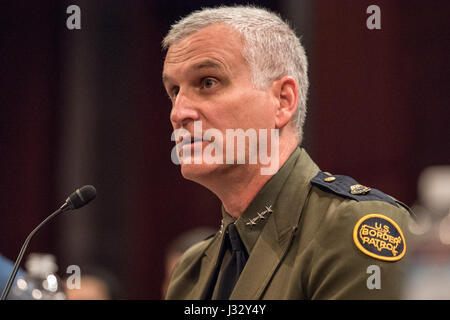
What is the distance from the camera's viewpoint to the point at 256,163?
156 centimetres

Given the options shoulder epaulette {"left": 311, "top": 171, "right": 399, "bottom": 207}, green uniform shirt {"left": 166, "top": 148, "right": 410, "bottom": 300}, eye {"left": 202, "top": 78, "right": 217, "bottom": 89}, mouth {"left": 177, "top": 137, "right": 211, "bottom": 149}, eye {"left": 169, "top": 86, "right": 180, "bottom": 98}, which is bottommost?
green uniform shirt {"left": 166, "top": 148, "right": 410, "bottom": 300}

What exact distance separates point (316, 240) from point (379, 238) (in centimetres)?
13

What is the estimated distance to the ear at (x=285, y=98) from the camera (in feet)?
5.18

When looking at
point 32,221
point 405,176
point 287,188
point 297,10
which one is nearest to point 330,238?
point 287,188

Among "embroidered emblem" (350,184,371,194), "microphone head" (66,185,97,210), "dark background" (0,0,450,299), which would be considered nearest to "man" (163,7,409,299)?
"embroidered emblem" (350,184,371,194)

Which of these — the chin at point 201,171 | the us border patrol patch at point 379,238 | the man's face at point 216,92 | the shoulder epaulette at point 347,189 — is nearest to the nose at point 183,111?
the man's face at point 216,92

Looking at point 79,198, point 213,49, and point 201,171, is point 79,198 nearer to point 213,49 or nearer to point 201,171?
point 201,171

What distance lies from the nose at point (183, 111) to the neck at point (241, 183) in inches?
6.3

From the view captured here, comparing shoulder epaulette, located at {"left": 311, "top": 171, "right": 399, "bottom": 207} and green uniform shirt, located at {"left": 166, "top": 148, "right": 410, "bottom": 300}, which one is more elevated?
shoulder epaulette, located at {"left": 311, "top": 171, "right": 399, "bottom": 207}

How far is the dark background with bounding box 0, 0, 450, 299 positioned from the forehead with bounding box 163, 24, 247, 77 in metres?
0.40

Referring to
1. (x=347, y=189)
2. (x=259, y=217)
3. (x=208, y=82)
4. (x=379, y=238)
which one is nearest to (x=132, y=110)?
(x=208, y=82)

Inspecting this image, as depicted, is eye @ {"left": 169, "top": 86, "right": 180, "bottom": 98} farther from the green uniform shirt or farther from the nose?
the green uniform shirt

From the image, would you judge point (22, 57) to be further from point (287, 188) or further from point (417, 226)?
point (417, 226)

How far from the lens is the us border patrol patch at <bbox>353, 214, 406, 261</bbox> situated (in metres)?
1.26
